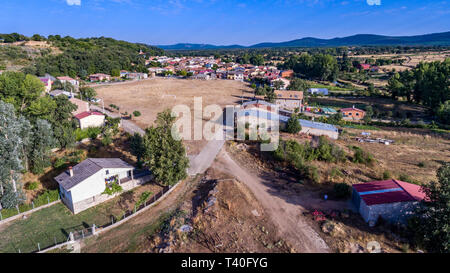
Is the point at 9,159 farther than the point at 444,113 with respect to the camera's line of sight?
No

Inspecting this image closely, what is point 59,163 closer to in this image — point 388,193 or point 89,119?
point 89,119

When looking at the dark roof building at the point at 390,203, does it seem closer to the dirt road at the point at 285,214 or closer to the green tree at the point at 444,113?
the dirt road at the point at 285,214

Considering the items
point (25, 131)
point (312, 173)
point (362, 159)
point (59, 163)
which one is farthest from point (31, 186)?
point (362, 159)

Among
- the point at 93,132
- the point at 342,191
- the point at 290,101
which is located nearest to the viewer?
the point at 342,191

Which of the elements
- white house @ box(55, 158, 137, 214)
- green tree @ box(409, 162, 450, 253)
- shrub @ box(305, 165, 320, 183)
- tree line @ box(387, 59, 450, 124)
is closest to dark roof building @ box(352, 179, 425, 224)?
green tree @ box(409, 162, 450, 253)

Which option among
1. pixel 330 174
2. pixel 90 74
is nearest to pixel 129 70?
pixel 90 74

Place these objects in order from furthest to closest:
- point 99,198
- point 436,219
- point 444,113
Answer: point 444,113 → point 99,198 → point 436,219
